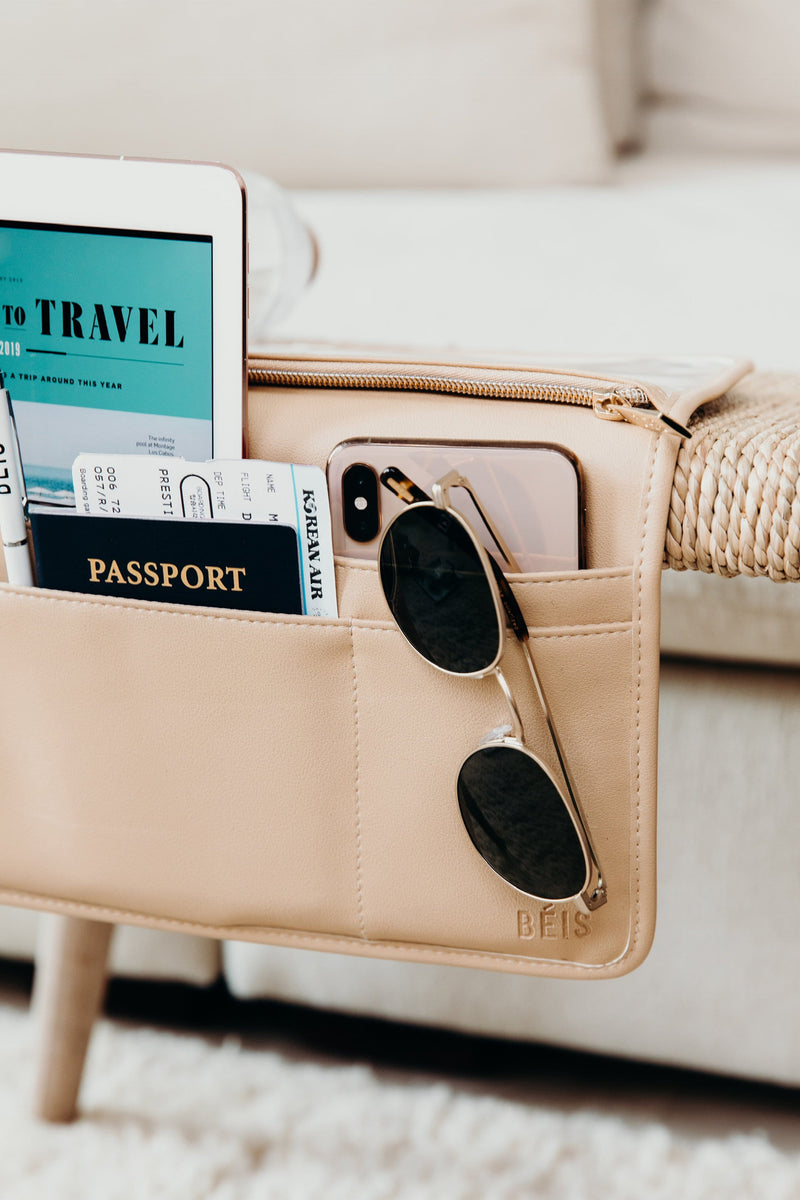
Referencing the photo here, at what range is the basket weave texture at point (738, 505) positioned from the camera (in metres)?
0.36

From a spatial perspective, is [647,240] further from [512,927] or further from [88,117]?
[512,927]

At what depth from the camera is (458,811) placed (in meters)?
0.40

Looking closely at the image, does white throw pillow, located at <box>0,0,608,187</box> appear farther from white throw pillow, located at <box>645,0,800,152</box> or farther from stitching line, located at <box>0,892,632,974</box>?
stitching line, located at <box>0,892,632,974</box>

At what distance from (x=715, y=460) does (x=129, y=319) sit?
0.71 ft

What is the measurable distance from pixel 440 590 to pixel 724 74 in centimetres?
88

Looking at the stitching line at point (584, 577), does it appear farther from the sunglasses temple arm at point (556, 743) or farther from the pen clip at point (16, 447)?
the pen clip at point (16, 447)

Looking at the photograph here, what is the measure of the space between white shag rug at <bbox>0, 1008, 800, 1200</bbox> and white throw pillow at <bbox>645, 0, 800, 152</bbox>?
87 cm

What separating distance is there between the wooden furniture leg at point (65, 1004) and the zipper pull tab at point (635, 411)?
0.42 m

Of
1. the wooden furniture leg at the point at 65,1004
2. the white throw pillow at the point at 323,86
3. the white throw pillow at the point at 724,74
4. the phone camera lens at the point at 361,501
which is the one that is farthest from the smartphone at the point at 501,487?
the white throw pillow at the point at 724,74

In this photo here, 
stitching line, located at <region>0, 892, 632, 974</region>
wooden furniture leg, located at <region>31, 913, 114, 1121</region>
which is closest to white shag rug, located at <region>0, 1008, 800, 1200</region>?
wooden furniture leg, located at <region>31, 913, 114, 1121</region>

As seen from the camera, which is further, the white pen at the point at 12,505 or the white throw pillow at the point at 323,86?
the white throw pillow at the point at 323,86

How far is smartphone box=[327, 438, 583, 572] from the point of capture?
38 cm

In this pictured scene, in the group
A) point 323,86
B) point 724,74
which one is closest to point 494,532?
point 323,86

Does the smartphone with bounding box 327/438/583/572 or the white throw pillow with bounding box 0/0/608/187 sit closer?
the smartphone with bounding box 327/438/583/572
